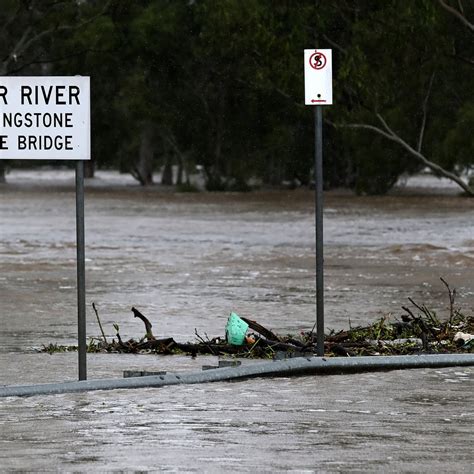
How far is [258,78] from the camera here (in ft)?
190

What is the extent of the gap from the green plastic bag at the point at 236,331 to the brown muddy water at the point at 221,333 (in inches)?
14.3

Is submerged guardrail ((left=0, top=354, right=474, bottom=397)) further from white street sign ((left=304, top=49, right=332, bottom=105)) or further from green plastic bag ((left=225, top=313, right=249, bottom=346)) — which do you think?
white street sign ((left=304, top=49, right=332, bottom=105))

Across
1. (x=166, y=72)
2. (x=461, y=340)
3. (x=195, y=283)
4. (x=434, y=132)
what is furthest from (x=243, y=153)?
(x=461, y=340)

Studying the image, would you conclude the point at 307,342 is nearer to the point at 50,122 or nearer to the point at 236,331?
the point at 236,331

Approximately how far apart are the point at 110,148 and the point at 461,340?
7596cm

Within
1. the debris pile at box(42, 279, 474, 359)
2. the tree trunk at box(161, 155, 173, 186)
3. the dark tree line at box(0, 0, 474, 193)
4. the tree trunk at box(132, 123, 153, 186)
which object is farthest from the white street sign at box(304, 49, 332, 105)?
the tree trunk at box(161, 155, 173, 186)

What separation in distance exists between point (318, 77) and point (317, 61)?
4.6 inches

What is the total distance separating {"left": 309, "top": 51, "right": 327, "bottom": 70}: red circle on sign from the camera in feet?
40.0

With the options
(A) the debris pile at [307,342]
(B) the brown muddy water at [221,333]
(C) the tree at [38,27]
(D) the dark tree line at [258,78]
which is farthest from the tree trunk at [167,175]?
(A) the debris pile at [307,342]

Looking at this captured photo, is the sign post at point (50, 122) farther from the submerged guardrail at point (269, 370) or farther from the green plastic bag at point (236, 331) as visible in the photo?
the green plastic bag at point (236, 331)

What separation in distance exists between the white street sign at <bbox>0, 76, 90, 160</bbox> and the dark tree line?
1336 inches

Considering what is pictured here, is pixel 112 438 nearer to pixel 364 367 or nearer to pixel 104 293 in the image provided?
pixel 364 367

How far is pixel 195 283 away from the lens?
22672 mm

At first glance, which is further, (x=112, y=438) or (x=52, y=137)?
(x=52, y=137)
